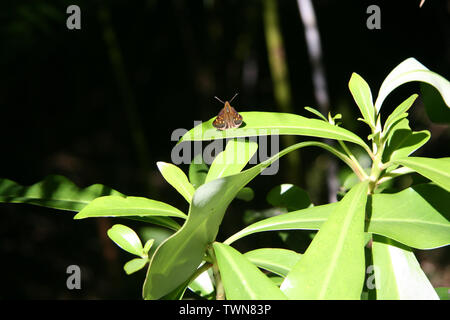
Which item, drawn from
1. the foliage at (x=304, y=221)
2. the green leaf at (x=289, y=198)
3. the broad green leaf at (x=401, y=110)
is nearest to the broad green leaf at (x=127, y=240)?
the foliage at (x=304, y=221)

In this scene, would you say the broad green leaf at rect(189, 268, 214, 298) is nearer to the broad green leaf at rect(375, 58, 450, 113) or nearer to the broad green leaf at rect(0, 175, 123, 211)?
the broad green leaf at rect(0, 175, 123, 211)

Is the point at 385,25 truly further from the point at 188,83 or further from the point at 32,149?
the point at 32,149

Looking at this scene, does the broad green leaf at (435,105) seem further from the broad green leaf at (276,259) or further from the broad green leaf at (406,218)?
the broad green leaf at (276,259)

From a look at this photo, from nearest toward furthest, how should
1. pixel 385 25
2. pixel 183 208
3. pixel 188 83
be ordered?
pixel 385 25, pixel 183 208, pixel 188 83

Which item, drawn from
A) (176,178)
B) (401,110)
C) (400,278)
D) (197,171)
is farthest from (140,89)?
(400,278)

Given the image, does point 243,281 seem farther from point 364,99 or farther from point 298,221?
point 364,99

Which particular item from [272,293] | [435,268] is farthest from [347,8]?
[272,293]
